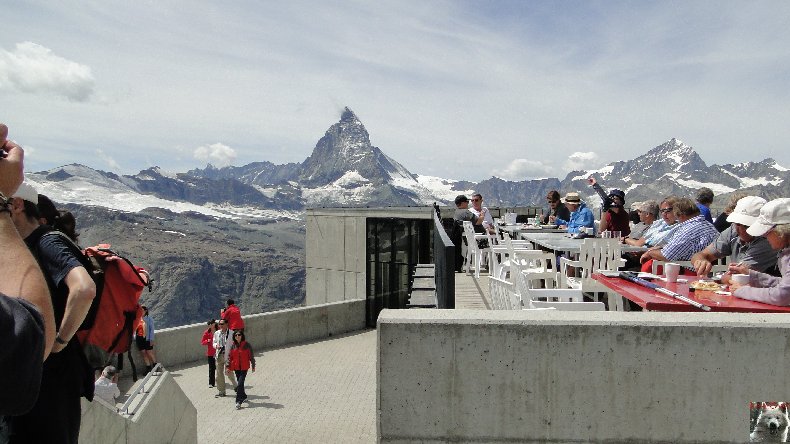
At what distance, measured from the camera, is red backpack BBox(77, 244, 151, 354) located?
2.99 m

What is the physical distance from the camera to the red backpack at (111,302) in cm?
299

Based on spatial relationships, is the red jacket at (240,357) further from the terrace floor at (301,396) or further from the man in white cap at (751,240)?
the man in white cap at (751,240)

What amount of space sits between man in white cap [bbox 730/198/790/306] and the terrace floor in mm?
4467

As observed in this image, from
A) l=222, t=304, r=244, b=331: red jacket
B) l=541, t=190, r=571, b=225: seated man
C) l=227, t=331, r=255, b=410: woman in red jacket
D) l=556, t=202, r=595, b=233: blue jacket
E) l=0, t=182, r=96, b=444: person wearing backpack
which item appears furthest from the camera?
l=222, t=304, r=244, b=331: red jacket

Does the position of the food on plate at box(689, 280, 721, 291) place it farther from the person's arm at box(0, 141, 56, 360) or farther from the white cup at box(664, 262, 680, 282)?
the person's arm at box(0, 141, 56, 360)

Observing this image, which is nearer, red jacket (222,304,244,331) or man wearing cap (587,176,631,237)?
man wearing cap (587,176,631,237)

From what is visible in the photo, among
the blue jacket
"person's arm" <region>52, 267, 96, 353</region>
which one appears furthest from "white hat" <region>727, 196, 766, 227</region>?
the blue jacket

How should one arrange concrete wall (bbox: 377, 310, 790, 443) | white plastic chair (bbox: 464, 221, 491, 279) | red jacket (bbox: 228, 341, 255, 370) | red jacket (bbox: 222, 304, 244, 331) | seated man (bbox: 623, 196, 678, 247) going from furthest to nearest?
1. red jacket (bbox: 222, 304, 244, 331)
2. red jacket (bbox: 228, 341, 255, 370)
3. white plastic chair (bbox: 464, 221, 491, 279)
4. seated man (bbox: 623, 196, 678, 247)
5. concrete wall (bbox: 377, 310, 790, 443)

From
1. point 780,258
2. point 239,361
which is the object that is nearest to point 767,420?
point 780,258

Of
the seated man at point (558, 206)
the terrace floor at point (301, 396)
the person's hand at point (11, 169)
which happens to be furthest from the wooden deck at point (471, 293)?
the person's hand at point (11, 169)

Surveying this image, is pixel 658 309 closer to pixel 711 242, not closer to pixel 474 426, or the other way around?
pixel 474 426

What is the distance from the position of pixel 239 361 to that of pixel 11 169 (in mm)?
11658

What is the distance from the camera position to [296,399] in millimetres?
13258

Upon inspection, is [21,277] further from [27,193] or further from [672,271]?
[672,271]
